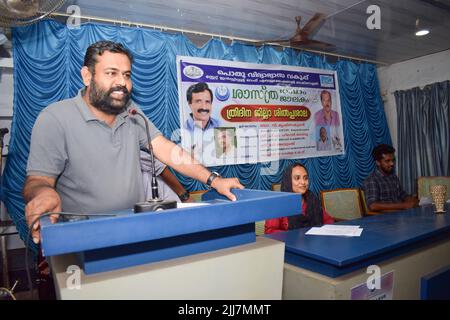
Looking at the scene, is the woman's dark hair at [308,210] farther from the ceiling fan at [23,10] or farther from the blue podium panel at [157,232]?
the ceiling fan at [23,10]

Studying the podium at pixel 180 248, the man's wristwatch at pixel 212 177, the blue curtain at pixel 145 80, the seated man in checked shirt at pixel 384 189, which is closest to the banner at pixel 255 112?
the blue curtain at pixel 145 80

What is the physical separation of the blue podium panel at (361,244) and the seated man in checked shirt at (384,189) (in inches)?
57.2

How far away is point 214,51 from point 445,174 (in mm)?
4271

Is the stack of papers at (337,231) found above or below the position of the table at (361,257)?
above

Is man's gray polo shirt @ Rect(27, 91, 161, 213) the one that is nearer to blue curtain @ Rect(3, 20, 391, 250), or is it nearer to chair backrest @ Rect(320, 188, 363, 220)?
blue curtain @ Rect(3, 20, 391, 250)

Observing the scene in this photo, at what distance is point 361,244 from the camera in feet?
5.62

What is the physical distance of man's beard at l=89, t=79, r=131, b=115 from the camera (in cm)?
162

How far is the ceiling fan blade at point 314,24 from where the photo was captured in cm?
358

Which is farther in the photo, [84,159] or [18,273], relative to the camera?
[18,273]

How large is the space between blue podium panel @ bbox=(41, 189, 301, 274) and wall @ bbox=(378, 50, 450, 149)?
5.78 meters

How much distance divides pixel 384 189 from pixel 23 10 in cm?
412

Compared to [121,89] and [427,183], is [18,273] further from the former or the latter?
[427,183]

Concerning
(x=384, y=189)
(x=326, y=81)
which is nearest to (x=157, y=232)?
(x=384, y=189)
